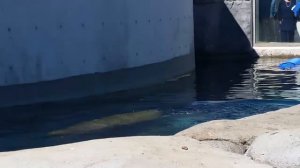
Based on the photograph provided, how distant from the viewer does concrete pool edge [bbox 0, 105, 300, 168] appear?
14.9 feet

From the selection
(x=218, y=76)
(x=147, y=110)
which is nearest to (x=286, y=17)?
(x=218, y=76)

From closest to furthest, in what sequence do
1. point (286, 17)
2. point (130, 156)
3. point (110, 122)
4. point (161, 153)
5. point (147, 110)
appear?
point (130, 156) → point (161, 153) → point (110, 122) → point (147, 110) → point (286, 17)

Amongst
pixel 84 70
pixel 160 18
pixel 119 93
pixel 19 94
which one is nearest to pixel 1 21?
pixel 19 94

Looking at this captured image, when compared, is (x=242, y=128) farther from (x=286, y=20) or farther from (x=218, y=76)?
(x=286, y=20)

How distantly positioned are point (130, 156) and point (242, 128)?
1.62 meters

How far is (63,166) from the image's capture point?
450 centimetres

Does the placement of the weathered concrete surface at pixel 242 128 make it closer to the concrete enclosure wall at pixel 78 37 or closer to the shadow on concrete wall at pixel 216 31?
the concrete enclosure wall at pixel 78 37

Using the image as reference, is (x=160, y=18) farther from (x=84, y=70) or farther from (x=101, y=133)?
(x=101, y=133)

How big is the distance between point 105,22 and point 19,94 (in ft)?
7.02

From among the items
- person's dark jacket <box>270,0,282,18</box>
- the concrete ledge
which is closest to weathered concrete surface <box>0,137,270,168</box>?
the concrete ledge

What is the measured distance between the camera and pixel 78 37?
34.2ft

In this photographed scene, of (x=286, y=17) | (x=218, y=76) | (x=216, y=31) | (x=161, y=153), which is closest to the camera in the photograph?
(x=161, y=153)

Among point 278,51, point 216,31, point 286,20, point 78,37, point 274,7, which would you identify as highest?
point 78,37

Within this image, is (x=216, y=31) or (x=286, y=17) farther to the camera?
(x=216, y=31)
